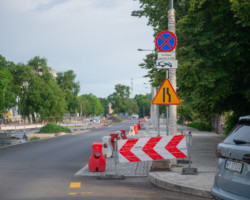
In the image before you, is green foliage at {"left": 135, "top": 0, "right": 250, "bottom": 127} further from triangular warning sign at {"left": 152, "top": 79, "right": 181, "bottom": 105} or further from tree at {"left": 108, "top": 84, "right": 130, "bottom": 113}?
tree at {"left": 108, "top": 84, "right": 130, "bottom": 113}

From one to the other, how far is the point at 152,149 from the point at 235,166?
5506 mm

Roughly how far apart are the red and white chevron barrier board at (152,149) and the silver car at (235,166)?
500 cm

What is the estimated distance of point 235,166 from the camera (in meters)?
5.13

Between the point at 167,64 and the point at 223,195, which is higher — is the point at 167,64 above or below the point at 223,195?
above

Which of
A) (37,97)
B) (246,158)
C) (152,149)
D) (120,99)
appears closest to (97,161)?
(152,149)

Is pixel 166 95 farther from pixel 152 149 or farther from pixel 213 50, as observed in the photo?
pixel 213 50

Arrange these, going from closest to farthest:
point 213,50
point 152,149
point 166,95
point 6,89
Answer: point 152,149 < point 166,95 < point 213,50 < point 6,89

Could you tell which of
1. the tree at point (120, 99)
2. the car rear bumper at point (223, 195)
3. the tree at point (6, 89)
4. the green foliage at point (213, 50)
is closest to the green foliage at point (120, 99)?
the tree at point (120, 99)

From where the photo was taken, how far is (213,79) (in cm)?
1404

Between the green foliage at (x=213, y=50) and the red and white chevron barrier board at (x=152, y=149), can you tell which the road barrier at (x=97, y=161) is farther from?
the green foliage at (x=213, y=50)

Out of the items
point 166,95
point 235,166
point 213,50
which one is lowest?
point 235,166

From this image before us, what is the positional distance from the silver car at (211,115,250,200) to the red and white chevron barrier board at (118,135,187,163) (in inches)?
197

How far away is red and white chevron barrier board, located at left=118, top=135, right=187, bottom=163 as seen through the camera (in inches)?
415

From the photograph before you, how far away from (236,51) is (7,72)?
2411 inches
